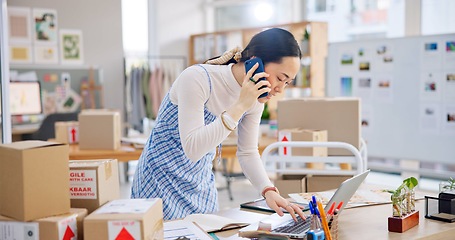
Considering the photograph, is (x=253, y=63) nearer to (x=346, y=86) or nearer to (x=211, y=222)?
(x=211, y=222)

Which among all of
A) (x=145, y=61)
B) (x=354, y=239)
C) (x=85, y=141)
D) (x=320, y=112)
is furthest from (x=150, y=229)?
(x=145, y=61)

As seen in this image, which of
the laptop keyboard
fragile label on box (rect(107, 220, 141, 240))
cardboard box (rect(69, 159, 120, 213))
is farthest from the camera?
the laptop keyboard

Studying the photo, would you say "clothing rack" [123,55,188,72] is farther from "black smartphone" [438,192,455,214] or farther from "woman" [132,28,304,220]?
"black smartphone" [438,192,455,214]

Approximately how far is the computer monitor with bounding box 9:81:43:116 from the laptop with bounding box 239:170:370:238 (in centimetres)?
404

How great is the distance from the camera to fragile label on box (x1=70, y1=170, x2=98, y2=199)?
136 cm

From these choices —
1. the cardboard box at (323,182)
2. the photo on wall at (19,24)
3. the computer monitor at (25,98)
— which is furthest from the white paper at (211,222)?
the photo on wall at (19,24)

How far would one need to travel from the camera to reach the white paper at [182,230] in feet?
4.83

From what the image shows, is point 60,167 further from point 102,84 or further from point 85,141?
point 102,84

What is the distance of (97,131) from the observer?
3.65 metres

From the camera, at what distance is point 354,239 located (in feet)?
5.14

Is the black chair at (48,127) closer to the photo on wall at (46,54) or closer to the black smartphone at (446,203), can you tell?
the photo on wall at (46,54)

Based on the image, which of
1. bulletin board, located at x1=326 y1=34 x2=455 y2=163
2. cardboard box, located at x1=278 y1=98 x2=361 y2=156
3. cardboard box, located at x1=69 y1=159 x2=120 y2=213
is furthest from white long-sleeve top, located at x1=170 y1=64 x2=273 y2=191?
bulletin board, located at x1=326 y1=34 x2=455 y2=163

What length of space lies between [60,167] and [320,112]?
198cm

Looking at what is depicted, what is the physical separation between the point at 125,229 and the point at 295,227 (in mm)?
617
